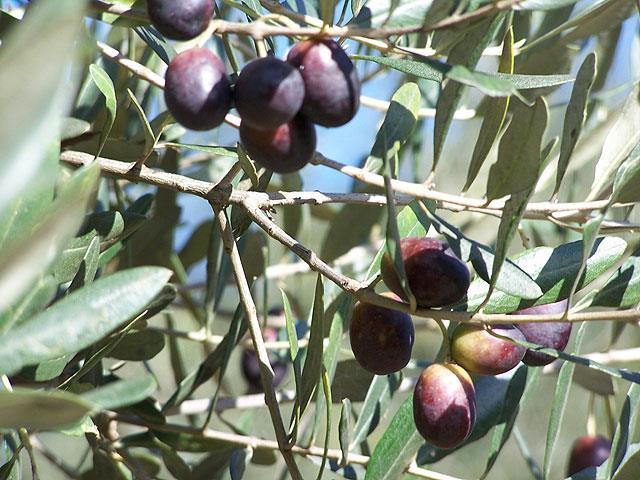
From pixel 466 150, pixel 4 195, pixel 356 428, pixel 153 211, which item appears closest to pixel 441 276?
pixel 4 195

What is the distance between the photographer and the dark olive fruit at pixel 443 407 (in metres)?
0.86

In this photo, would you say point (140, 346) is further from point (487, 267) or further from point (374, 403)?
point (487, 267)

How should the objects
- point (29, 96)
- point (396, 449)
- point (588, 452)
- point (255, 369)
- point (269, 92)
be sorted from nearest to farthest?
point (29, 96) < point (269, 92) < point (396, 449) < point (588, 452) < point (255, 369)

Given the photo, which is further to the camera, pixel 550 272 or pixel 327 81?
pixel 550 272

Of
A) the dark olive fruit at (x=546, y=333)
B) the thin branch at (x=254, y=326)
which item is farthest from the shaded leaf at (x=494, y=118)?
the thin branch at (x=254, y=326)

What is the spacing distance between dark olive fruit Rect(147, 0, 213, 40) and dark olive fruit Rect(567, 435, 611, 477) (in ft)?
3.82

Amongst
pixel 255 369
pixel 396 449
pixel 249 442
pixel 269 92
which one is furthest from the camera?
pixel 255 369

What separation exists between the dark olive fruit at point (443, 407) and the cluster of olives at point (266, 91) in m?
0.27

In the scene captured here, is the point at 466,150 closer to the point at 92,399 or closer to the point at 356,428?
the point at 356,428

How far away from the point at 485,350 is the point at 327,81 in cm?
35

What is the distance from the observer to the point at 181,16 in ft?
2.32

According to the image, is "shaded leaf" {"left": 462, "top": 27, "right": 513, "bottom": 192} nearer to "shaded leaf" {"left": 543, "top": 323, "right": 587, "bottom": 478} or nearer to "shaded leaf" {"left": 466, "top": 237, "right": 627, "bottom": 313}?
"shaded leaf" {"left": 466, "top": 237, "right": 627, "bottom": 313}

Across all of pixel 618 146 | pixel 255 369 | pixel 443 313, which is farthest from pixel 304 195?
pixel 255 369

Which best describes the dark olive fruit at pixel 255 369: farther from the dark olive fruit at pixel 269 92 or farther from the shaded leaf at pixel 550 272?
the dark olive fruit at pixel 269 92
